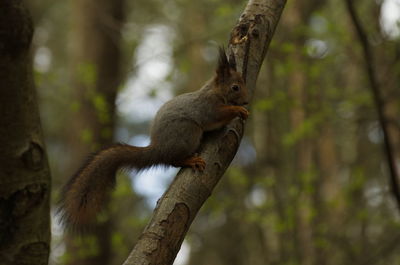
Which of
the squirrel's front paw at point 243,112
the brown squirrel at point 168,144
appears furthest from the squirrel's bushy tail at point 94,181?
the squirrel's front paw at point 243,112

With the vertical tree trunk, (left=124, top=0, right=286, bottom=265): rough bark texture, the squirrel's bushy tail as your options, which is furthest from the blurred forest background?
(left=124, top=0, right=286, bottom=265): rough bark texture

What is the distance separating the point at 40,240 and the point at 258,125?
Result: 5.93m

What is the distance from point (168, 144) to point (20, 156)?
1.40m

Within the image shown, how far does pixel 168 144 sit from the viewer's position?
120 inches

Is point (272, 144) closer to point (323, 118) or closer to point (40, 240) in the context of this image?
point (323, 118)

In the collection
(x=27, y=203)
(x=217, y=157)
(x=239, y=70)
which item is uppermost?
(x=239, y=70)

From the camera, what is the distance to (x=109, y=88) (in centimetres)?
555

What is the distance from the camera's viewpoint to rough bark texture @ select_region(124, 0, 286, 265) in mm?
1829

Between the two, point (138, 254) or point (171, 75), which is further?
point (171, 75)

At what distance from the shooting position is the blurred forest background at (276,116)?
206 inches

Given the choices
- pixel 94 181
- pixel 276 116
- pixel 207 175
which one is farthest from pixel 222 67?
pixel 276 116

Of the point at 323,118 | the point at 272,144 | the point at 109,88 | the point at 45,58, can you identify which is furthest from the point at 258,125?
the point at 45,58

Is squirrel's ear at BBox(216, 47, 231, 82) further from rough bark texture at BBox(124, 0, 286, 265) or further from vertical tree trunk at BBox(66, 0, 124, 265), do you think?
vertical tree trunk at BBox(66, 0, 124, 265)

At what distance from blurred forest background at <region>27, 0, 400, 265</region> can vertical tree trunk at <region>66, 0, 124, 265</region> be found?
1cm
